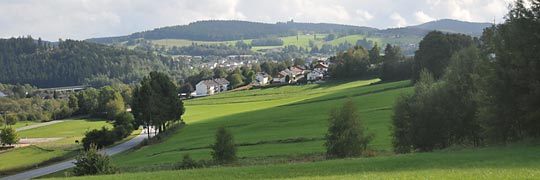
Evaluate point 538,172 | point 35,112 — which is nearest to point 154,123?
point 538,172

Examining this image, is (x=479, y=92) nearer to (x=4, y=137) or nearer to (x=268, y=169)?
(x=268, y=169)

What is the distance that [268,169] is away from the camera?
93.7ft

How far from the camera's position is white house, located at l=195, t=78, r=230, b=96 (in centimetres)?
18288

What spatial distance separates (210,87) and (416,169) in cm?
16207

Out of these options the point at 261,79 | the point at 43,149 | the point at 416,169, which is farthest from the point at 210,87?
the point at 416,169

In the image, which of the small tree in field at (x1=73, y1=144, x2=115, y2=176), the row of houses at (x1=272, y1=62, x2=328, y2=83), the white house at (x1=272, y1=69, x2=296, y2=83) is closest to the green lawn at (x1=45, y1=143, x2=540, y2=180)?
the small tree in field at (x1=73, y1=144, x2=115, y2=176)

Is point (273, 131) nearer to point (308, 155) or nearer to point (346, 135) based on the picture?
point (308, 155)

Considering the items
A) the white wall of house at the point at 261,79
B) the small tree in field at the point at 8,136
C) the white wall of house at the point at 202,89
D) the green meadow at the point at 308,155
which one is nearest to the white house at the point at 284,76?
the white wall of house at the point at 261,79

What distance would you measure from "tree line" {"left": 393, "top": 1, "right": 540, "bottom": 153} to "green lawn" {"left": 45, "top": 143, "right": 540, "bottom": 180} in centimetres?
287

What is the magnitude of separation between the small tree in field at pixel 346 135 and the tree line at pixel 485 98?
3.68 metres

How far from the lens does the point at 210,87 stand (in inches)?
7219

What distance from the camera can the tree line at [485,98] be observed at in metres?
30.3

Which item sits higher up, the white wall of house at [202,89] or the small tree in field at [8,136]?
the white wall of house at [202,89]

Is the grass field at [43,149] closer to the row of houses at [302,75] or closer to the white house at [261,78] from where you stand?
the row of houses at [302,75]
